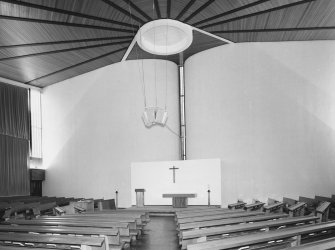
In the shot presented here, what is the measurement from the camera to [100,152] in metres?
13.3

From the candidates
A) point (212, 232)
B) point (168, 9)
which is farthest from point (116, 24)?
point (212, 232)

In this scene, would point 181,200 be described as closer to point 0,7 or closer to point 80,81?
point 80,81

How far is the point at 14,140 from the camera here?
13.0 meters

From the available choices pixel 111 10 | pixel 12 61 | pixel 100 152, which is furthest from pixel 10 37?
pixel 100 152

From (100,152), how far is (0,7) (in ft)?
21.8

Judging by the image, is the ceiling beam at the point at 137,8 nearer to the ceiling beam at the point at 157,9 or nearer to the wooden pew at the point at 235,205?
the ceiling beam at the point at 157,9

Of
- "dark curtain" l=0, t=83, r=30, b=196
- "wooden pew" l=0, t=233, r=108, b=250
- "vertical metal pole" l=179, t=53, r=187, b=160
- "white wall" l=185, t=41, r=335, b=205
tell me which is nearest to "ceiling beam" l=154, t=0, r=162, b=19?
"white wall" l=185, t=41, r=335, b=205

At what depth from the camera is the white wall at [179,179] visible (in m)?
11.8

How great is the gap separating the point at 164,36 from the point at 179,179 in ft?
16.5

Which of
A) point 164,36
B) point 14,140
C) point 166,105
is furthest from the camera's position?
point 166,105

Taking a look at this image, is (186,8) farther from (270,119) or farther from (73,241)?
(73,241)

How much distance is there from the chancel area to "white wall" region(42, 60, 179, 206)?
0.14 feet

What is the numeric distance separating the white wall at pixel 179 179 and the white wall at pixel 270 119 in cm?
37

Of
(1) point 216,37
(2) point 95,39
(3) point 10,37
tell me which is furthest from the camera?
(1) point 216,37
